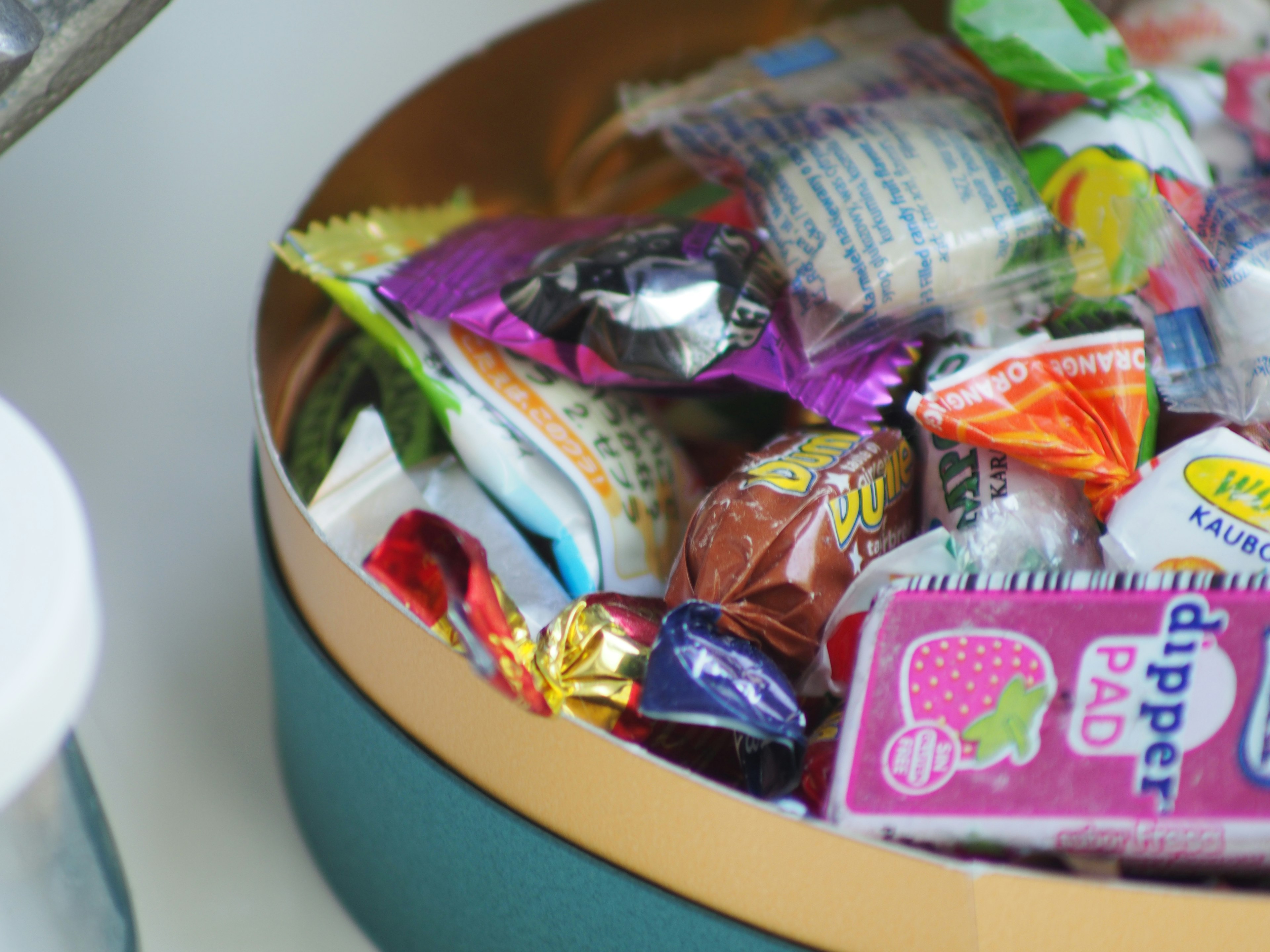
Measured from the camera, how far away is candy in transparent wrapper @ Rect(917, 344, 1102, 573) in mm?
607

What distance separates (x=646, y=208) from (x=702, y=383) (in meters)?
0.38

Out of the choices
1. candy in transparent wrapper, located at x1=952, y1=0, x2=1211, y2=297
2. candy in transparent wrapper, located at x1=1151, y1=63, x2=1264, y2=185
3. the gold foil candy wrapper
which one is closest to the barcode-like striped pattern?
the gold foil candy wrapper

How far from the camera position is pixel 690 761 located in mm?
609

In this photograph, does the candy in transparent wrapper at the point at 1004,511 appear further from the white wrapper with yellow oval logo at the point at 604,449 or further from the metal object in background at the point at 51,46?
the metal object in background at the point at 51,46

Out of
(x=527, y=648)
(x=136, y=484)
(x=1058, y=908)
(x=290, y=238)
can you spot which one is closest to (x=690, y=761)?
(x=527, y=648)

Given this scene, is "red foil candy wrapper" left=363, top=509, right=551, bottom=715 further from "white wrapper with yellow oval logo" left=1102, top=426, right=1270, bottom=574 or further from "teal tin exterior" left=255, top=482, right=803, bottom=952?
"white wrapper with yellow oval logo" left=1102, top=426, right=1270, bottom=574

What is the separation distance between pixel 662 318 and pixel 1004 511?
0.21 m

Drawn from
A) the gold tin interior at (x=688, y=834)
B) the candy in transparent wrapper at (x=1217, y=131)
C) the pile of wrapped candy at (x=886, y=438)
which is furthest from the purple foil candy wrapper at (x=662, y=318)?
the candy in transparent wrapper at (x=1217, y=131)

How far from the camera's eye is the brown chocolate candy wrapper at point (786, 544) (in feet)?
1.98

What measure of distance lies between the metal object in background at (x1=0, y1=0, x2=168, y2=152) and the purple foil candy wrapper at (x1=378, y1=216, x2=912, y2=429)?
194 mm

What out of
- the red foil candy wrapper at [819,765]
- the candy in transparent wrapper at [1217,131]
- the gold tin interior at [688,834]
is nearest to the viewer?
the gold tin interior at [688,834]

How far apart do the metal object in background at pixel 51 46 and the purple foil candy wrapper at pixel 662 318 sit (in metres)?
0.19

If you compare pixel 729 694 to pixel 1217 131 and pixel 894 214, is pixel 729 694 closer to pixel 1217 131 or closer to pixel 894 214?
pixel 894 214

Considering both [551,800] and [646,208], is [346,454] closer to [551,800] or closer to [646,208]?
[551,800]
